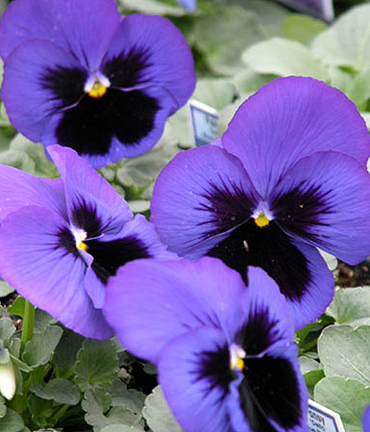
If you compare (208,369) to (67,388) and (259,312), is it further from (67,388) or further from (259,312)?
(67,388)

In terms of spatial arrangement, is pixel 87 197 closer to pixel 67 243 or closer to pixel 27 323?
pixel 67 243

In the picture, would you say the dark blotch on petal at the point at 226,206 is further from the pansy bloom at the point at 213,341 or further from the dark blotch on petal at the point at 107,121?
the dark blotch on petal at the point at 107,121

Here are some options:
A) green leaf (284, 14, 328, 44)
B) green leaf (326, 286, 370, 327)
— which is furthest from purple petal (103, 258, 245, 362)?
green leaf (284, 14, 328, 44)

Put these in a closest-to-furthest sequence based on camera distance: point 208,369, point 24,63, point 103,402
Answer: point 208,369
point 103,402
point 24,63

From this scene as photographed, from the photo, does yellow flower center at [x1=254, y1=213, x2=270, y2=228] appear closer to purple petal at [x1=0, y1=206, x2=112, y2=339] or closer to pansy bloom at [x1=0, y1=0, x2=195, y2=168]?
purple petal at [x1=0, y1=206, x2=112, y2=339]

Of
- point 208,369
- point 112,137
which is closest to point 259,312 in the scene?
point 208,369

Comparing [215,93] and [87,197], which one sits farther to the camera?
[215,93]

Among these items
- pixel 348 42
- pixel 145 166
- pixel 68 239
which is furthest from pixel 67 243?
pixel 348 42
